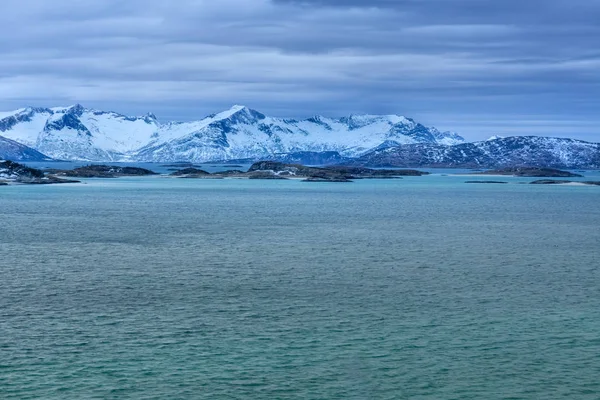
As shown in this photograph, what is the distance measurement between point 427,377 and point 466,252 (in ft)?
132

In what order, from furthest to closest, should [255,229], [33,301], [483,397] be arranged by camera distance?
[255,229] < [33,301] < [483,397]

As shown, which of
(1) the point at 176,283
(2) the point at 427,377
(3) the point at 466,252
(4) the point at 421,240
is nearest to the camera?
(2) the point at 427,377

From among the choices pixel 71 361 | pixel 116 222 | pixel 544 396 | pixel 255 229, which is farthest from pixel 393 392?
pixel 116 222

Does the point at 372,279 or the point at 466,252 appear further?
the point at 466,252

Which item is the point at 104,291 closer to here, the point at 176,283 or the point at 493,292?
the point at 176,283

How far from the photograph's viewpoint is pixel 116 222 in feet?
331

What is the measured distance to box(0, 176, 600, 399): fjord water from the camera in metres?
31.5

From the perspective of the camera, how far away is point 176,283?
52500 millimetres

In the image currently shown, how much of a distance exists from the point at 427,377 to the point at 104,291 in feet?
77.3

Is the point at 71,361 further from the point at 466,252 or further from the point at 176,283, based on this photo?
the point at 466,252

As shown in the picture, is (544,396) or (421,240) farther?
(421,240)

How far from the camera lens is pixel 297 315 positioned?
42594 millimetres

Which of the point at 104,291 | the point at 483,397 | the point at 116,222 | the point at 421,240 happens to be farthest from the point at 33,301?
the point at 116,222

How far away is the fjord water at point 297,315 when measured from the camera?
103ft
